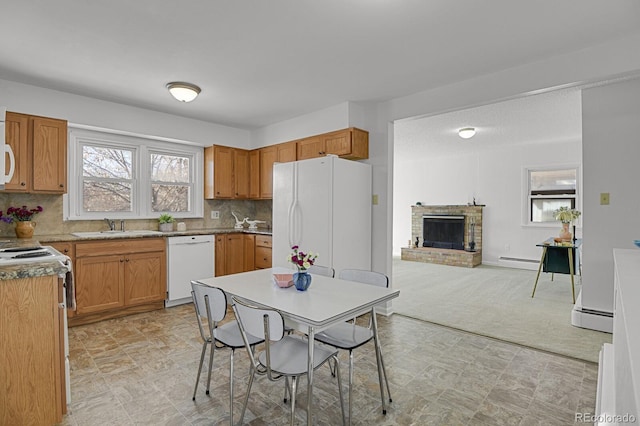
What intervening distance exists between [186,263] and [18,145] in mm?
2098

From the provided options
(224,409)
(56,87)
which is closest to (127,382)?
(224,409)

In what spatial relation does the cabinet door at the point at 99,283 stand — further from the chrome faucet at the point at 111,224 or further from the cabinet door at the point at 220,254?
the cabinet door at the point at 220,254

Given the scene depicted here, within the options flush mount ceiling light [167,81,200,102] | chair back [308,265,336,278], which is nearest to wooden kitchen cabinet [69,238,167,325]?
flush mount ceiling light [167,81,200,102]

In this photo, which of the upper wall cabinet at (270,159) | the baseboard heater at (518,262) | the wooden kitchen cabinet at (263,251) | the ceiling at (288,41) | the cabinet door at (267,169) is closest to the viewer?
the ceiling at (288,41)

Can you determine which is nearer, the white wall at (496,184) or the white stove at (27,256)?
Answer: the white stove at (27,256)

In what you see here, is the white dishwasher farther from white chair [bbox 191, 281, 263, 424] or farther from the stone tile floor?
white chair [bbox 191, 281, 263, 424]

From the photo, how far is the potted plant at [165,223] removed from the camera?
461 centimetres

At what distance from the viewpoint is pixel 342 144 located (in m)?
3.97

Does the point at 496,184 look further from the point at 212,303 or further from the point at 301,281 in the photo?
the point at 212,303

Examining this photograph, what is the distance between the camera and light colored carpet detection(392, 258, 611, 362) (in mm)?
3158

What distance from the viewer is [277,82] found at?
3432 millimetres

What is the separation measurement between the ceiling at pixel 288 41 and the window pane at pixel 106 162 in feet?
2.74

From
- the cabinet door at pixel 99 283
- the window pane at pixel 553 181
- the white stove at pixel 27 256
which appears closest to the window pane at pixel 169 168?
the cabinet door at pixel 99 283

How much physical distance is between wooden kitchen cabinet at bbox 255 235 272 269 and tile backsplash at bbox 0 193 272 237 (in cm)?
83
